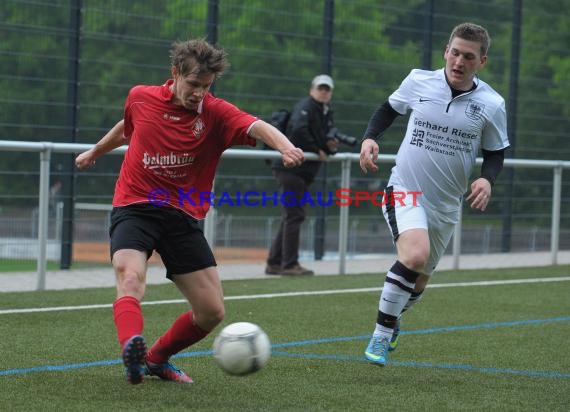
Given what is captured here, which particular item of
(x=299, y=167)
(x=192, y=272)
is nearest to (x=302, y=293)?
(x=299, y=167)

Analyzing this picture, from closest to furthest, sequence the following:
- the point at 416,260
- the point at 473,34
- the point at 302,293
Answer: the point at 416,260 → the point at 473,34 → the point at 302,293

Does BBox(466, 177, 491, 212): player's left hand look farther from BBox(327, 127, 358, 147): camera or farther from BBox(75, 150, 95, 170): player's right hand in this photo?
BBox(327, 127, 358, 147): camera

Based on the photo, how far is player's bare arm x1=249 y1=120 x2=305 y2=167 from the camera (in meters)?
5.67

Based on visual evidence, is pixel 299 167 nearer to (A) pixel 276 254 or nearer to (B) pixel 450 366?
(A) pixel 276 254

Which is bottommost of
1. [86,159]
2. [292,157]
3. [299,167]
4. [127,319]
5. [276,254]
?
[276,254]

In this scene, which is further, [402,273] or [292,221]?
[292,221]

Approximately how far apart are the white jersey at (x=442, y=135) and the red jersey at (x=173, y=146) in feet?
4.46

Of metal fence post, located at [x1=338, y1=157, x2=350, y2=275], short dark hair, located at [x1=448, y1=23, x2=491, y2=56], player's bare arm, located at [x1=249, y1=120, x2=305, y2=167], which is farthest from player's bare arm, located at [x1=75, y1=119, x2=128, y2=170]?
metal fence post, located at [x1=338, y1=157, x2=350, y2=275]

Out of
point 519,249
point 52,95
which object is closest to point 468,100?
point 52,95

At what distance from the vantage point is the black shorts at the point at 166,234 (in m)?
5.96

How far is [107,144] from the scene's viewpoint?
646cm

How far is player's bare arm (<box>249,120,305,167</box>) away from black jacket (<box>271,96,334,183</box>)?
20.8 feet

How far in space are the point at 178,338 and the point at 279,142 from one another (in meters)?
1.23

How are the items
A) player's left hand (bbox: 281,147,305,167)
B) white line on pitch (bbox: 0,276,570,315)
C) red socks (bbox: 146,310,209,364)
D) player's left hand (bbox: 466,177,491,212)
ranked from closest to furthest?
player's left hand (bbox: 281,147,305,167) → red socks (bbox: 146,310,209,364) → player's left hand (bbox: 466,177,491,212) → white line on pitch (bbox: 0,276,570,315)
